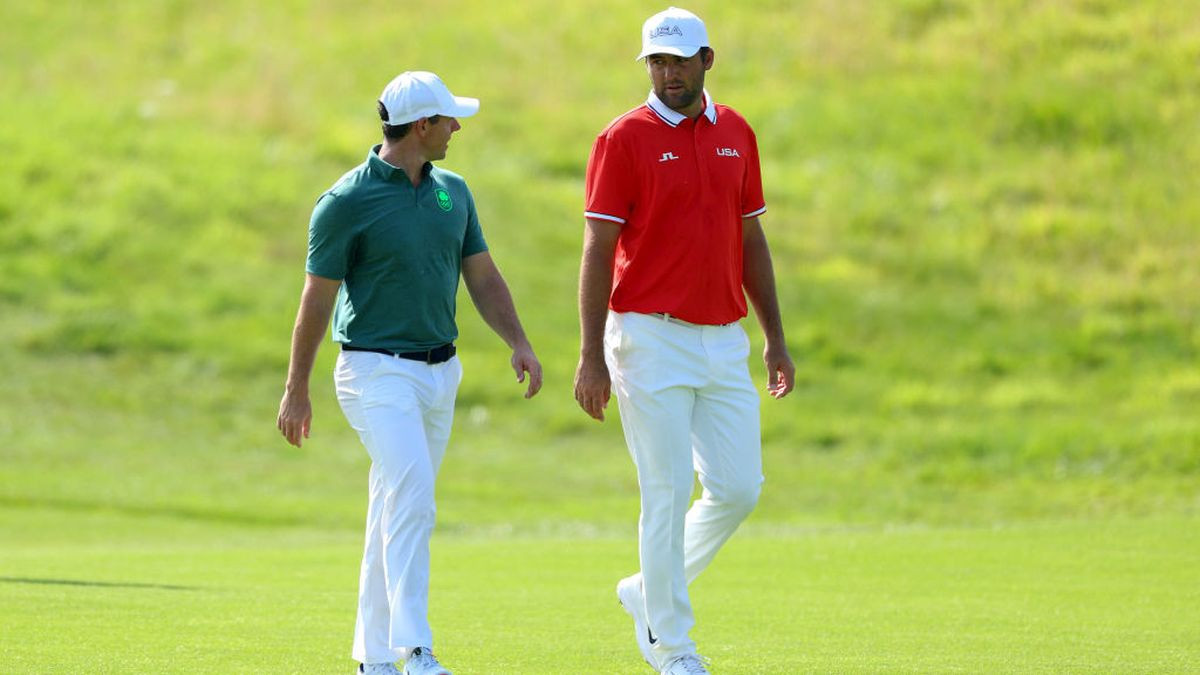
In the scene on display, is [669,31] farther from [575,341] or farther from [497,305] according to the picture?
[575,341]

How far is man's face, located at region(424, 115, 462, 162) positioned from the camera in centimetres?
760

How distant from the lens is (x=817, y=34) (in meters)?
35.4

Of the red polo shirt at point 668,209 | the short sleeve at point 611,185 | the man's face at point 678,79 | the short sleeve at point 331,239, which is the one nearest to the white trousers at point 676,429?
the red polo shirt at point 668,209

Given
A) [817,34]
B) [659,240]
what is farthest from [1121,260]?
[659,240]

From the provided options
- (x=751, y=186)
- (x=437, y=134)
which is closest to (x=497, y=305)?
(x=437, y=134)

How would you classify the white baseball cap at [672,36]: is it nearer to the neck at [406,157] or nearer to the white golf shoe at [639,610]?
the neck at [406,157]

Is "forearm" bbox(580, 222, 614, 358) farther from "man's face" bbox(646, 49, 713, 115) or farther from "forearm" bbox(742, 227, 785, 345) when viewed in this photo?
"forearm" bbox(742, 227, 785, 345)

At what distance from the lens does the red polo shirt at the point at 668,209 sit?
7.46 metres

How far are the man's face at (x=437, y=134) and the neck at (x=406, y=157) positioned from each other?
51mm

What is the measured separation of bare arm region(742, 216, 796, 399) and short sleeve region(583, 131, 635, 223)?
2.35ft

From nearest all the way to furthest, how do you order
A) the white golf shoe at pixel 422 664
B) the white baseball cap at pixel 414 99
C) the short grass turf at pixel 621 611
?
the white golf shoe at pixel 422 664
the white baseball cap at pixel 414 99
the short grass turf at pixel 621 611

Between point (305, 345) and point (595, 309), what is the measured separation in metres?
1.16

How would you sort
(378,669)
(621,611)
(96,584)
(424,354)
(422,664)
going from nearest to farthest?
(422,664) < (378,669) < (424,354) < (621,611) < (96,584)

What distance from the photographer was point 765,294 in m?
8.02
